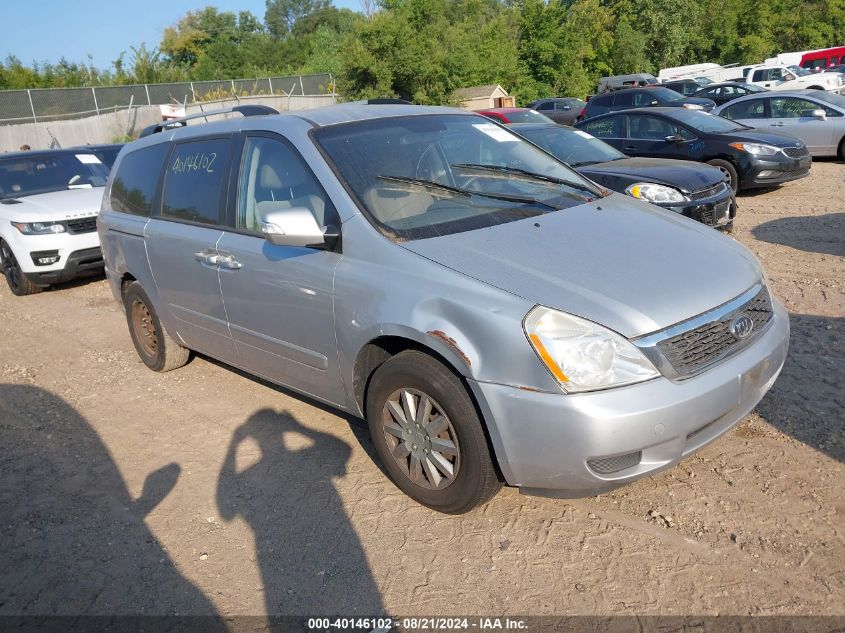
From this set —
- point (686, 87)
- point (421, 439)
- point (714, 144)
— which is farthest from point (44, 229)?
point (686, 87)

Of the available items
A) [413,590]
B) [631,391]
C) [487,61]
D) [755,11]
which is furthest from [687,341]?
[755,11]

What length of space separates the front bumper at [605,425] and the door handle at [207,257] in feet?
6.82

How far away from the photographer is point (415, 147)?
3.97 m

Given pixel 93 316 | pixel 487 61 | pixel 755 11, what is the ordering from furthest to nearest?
pixel 755 11 → pixel 487 61 → pixel 93 316

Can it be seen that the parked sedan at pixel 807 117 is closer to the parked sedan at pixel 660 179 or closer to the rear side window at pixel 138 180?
the parked sedan at pixel 660 179

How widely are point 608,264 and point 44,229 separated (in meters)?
7.68

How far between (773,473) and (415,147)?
8.36ft

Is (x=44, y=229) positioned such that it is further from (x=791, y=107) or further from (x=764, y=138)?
(x=791, y=107)

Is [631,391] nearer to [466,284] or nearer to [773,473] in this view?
[466,284]

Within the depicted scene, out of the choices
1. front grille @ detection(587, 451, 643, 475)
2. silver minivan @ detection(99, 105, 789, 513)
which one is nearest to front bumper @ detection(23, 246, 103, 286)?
silver minivan @ detection(99, 105, 789, 513)

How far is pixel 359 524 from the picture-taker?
3396 millimetres

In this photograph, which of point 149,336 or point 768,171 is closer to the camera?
point 149,336

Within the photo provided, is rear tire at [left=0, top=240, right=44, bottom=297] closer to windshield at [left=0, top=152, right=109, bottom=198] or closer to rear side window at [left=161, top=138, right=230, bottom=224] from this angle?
windshield at [left=0, top=152, right=109, bottom=198]

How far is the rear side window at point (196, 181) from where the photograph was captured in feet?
14.3
